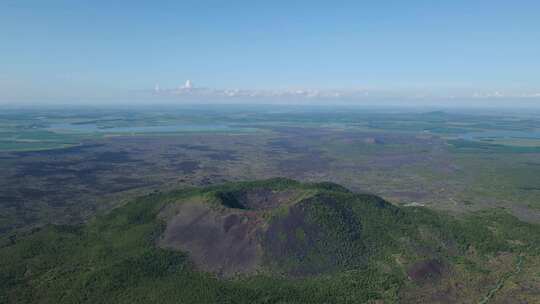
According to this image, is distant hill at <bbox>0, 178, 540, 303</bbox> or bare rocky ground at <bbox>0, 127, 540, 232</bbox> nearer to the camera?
distant hill at <bbox>0, 178, 540, 303</bbox>

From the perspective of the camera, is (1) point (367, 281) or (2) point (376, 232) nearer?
(1) point (367, 281)

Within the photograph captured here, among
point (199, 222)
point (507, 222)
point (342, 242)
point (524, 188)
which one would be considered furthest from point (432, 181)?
point (199, 222)

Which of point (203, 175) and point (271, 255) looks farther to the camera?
point (203, 175)

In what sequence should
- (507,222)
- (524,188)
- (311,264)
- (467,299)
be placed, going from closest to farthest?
(467,299)
(311,264)
(507,222)
(524,188)

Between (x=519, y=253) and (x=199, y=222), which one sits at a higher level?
(x=199, y=222)

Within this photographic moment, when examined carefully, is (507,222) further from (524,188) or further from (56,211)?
(56,211)

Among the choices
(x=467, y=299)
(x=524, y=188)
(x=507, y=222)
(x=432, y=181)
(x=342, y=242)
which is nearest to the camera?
(x=467, y=299)

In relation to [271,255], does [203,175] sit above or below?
below

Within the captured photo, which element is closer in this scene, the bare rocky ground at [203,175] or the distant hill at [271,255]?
the distant hill at [271,255]
